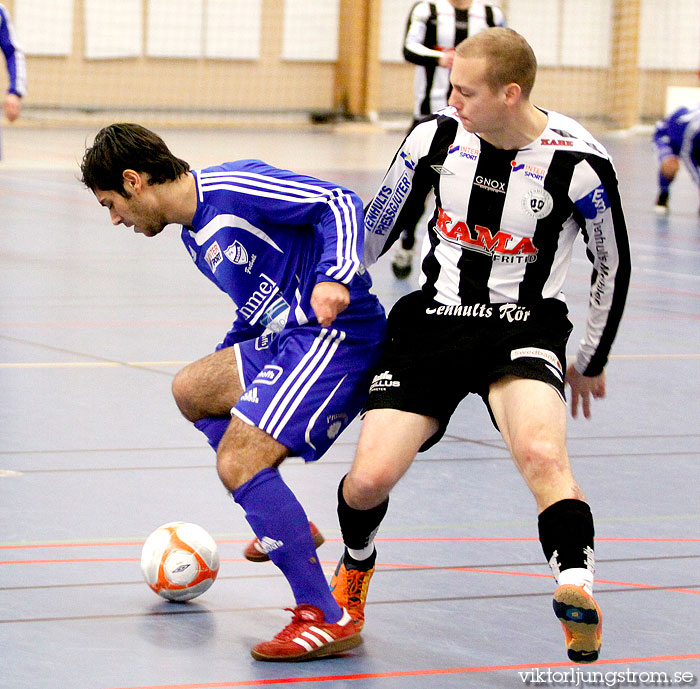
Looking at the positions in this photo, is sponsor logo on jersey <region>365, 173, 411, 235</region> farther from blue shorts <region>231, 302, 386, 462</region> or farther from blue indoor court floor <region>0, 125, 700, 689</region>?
blue indoor court floor <region>0, 125, 700, 689</region>

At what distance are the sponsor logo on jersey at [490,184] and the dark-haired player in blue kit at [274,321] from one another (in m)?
0.31

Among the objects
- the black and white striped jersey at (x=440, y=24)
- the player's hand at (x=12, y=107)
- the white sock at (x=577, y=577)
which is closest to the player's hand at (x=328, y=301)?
the white sock at (x=577, y=577)

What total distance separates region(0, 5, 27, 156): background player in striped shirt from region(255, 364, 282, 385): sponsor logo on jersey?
24.7 feet

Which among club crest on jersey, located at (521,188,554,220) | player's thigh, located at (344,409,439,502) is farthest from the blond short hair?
player's thigh, located at (344,409,439,502)

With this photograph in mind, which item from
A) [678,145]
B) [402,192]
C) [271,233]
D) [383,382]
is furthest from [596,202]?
[678,145]

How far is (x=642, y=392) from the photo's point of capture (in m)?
5.91

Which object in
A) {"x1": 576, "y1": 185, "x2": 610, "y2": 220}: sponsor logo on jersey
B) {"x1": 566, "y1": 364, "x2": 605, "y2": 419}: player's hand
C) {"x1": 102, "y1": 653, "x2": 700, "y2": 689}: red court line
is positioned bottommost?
{"x1": 102, "y1": 653, "x2": 700, "y2": 689}: red court line

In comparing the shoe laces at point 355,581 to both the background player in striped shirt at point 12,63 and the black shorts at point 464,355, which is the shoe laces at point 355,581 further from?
the background player in striped shirt at point 12,63

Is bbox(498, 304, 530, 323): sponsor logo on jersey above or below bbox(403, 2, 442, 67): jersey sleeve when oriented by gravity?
below

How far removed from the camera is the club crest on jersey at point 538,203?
3.27 m

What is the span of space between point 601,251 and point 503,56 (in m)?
0.56

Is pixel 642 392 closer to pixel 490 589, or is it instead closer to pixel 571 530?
pixel 490 589

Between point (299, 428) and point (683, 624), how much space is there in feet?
3.52

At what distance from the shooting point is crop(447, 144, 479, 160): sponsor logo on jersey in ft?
11.0
